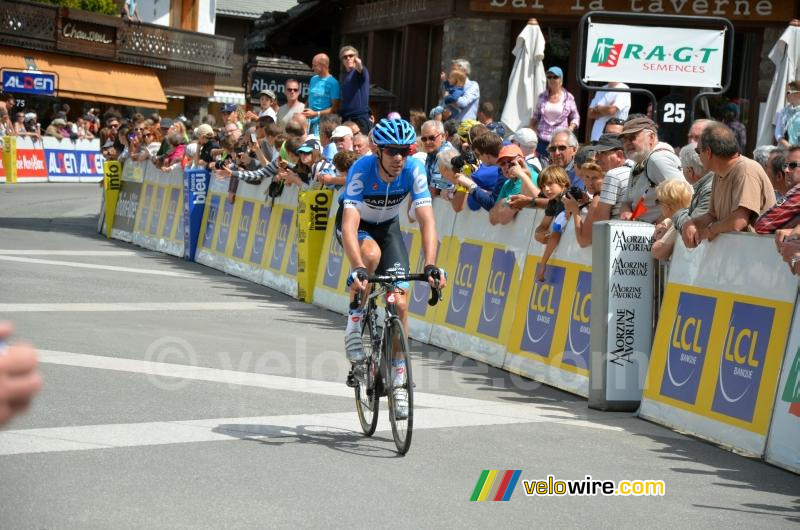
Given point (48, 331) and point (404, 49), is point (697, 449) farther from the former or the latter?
point (404, 49)

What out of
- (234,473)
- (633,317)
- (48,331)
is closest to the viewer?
(234,473)

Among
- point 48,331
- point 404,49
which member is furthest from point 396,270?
point 404,49

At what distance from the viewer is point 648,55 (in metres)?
12.6

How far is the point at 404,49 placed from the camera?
2789cm

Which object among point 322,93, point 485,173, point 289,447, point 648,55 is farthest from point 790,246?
point 322,93

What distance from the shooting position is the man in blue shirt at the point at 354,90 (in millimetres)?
17750

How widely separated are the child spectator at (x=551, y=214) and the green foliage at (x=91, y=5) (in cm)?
5072

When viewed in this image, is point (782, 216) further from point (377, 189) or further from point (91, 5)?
point (91, 5)

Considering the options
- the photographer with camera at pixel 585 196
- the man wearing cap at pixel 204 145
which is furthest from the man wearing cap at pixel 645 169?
the man wearing cap at pixel 204 145

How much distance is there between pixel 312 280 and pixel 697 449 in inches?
318

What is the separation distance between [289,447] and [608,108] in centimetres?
838

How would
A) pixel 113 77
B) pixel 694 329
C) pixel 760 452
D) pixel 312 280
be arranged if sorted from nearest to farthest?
1. pixel 760 452
2. pixel 694 329
3. pixel 312 280
4. pixel 113 77

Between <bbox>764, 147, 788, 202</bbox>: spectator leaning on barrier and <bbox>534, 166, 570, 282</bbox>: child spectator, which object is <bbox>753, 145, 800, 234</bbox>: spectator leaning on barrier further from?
<bbox>534, 166, 570, 282</bbox>: child spectator

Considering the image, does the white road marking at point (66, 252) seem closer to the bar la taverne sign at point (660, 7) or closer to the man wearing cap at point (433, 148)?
the man wearing cap at point (433, 148)
